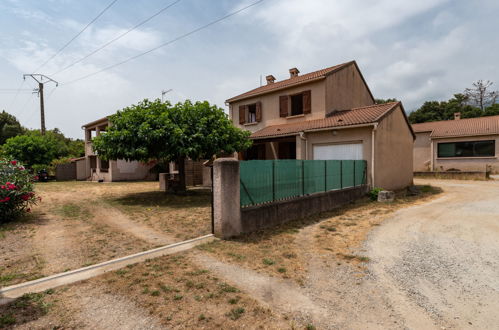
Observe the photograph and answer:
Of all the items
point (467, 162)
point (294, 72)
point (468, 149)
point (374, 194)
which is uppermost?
point (294, 72)

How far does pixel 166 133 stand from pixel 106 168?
18.2 m

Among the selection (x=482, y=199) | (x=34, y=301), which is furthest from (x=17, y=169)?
(x=482, y=199)

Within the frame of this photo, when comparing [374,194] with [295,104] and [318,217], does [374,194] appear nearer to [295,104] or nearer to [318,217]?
[318,217]

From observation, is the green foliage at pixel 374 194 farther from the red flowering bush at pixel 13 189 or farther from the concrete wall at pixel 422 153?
the concrete wall at pixel 422 153

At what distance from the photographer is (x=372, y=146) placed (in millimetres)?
12242

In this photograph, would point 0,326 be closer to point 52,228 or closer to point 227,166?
point 227,166

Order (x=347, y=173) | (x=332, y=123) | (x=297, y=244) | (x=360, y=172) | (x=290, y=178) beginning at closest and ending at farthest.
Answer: (x=297, y=244), (x=290, y=178), (x=347, y=173), (x=360, y=172), (x=332, y=123)

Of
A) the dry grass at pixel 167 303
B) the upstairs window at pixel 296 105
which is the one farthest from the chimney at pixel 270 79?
the dry grass at pixel 167 303

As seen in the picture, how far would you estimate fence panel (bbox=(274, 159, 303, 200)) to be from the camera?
25.7 feet

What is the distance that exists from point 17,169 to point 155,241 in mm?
5696

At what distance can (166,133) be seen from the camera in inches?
429

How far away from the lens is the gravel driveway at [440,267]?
128 inches

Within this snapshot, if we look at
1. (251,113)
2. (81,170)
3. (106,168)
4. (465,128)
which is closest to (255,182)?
(251,113)

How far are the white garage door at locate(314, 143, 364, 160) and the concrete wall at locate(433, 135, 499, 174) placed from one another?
635 inches
